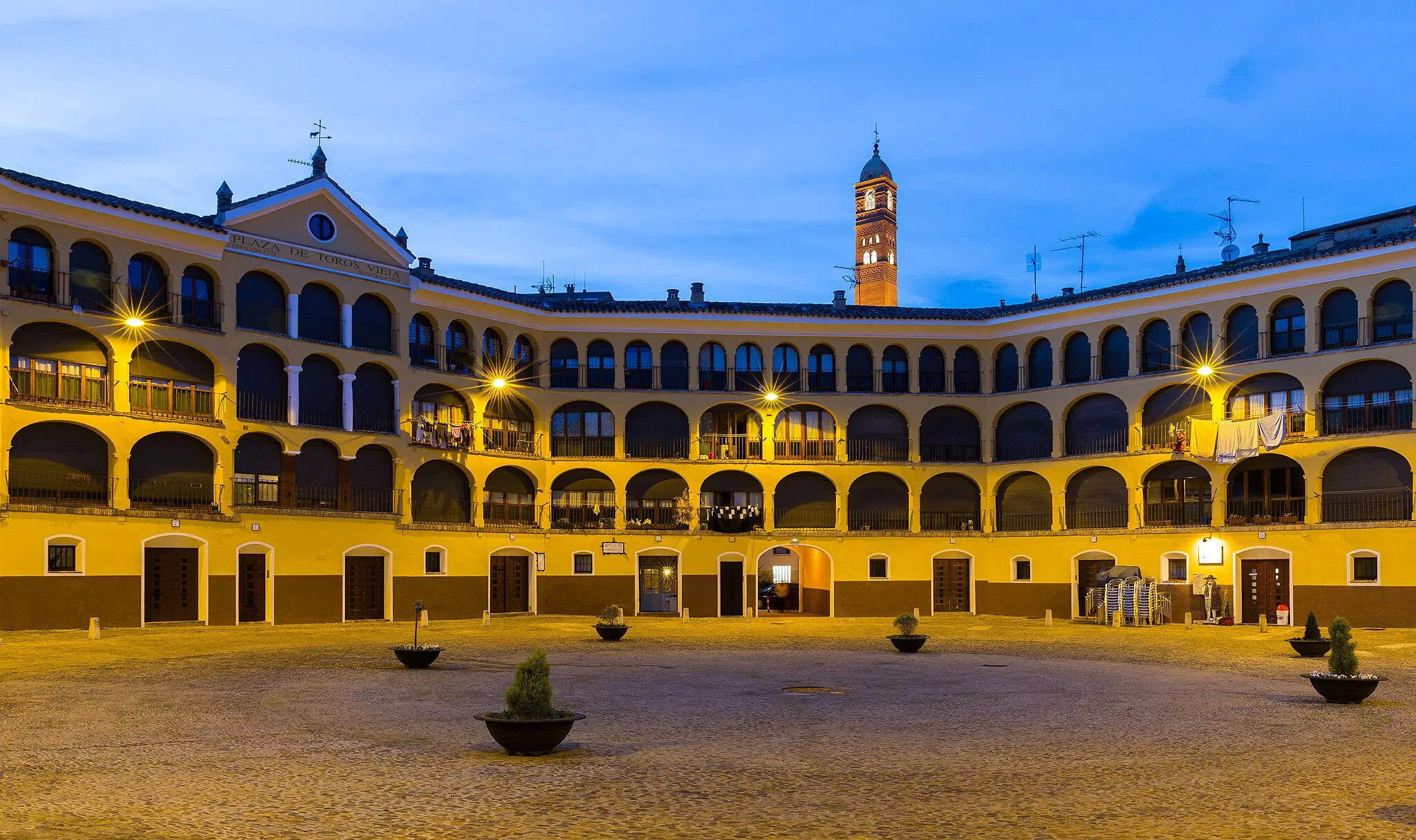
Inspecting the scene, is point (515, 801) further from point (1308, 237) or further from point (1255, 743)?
point (1308, 237)

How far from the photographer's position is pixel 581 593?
63219 millimetres

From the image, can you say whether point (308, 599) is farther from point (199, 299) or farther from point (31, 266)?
point (31, 266)

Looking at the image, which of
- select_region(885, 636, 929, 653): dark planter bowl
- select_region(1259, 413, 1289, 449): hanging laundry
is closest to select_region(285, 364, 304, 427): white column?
select_region(885, 636, 929, 653): dark planter bowl

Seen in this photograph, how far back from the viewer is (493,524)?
201ft

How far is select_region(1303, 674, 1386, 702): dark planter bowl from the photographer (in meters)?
23.7

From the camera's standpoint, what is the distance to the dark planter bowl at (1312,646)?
34591mm

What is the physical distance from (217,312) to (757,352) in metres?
26.9

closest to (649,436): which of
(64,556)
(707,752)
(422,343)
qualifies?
(422,343)

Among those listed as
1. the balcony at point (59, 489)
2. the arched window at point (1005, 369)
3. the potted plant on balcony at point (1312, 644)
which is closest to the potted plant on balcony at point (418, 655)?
the balcony at point (59, 489)

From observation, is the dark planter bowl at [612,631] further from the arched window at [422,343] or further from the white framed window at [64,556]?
the arched window at [422,343]

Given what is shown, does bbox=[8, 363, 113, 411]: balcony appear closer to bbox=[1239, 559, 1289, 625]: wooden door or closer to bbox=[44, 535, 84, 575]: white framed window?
bbox=[44, 535, 84, 575]: white framed window

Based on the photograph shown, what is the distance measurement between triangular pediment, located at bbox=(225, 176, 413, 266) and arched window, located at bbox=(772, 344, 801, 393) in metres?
19.3

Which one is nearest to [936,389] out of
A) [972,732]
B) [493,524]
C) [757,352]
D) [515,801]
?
[757,352]

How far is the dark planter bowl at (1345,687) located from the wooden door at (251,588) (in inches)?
1560
